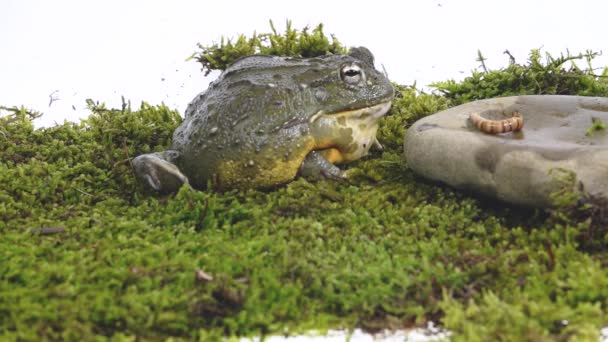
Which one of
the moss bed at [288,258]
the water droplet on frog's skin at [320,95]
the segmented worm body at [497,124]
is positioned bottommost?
the moss bed at [288,258]

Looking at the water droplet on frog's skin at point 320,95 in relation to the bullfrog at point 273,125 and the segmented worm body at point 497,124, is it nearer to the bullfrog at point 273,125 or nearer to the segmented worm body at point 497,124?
the bullfrog at point 273,125

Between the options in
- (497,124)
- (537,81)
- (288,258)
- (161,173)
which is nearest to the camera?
(288,258)

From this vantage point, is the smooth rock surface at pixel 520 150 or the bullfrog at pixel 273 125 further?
the bullfrog at pixel 273 125

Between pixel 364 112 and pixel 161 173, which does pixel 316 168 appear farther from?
pixel 161 173

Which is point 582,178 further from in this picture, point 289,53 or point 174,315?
point 289,53

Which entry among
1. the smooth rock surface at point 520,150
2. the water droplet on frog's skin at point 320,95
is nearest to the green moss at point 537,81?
the smooth rock surface at point 520,150

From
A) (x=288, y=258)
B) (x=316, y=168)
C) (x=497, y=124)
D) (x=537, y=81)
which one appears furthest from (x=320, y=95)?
(x=537, y=81)

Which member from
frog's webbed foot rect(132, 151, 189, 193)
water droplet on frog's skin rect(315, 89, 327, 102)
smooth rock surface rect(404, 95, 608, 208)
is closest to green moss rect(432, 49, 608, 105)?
smooth rock surface rect(404, 95, 608, 208)

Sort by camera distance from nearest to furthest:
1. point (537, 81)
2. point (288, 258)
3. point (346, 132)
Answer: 1. point (288, 258)
2. point (346, 132)
3. point (537, 81)
